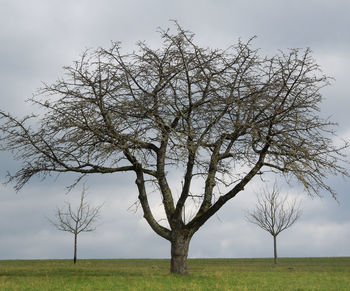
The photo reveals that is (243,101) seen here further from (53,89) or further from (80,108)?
(53,89)

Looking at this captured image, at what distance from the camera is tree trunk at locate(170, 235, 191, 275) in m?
17.3

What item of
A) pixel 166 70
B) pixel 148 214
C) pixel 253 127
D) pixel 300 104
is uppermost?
pixel 166 70

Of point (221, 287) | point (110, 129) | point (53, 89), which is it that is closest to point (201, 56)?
point (110, 129)

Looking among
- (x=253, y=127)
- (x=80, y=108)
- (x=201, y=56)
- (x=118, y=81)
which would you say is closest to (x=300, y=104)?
(x=253, y=127)

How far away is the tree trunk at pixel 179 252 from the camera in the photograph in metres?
17.3

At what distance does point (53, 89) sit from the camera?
17.3m

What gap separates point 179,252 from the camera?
1736 centimetres

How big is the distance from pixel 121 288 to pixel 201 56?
822 centimetres

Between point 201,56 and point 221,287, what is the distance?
7.80 metres

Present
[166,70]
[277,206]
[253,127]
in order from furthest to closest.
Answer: [277,206] < [166,70] < [253,127]

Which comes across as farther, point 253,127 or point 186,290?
point 253,127

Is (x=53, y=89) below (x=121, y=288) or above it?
above

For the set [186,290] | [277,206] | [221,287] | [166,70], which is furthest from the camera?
[277,206]

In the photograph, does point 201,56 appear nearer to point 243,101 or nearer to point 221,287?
point 243,101
